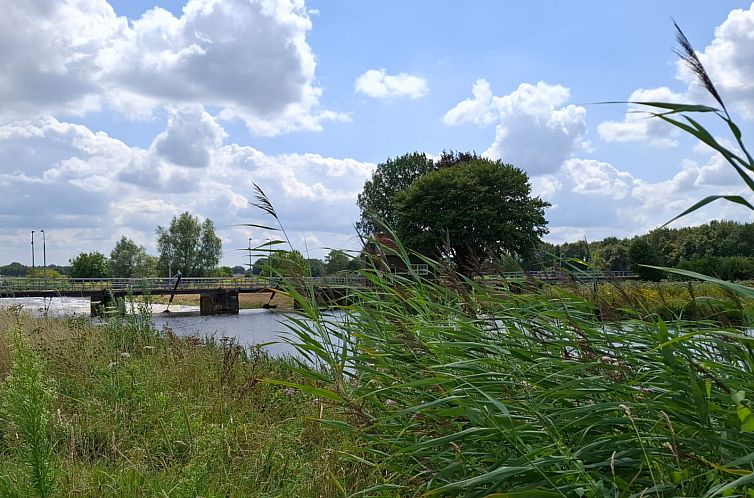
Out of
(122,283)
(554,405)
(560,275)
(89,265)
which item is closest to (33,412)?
(554,405)

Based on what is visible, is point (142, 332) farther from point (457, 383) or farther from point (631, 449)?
point (631, 449)

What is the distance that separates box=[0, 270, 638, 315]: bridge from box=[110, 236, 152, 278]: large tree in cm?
3513

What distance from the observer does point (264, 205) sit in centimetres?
377

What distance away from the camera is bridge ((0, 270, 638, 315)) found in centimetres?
358

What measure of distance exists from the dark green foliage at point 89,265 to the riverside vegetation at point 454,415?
3906 inches

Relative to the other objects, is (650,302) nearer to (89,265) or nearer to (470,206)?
(470,206)

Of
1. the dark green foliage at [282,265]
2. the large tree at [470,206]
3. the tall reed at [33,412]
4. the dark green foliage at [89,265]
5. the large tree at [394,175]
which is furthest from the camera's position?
the dark green foliage at [89,265]

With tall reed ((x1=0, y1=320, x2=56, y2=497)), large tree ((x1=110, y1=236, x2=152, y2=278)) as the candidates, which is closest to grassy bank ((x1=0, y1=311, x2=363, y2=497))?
tall reed ((x1=0, y1=320, x2=56, y2=497))

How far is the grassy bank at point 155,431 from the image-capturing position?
311cm

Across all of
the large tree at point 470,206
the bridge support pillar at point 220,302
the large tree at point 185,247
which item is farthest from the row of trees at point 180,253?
the large tree at point 470,206

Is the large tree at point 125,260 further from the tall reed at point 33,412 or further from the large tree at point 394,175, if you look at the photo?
the tall reed at point 33,412

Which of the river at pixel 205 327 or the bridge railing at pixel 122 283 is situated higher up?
the bridge railing at pixel 122 283

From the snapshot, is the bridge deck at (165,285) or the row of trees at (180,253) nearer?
the bridge deck at (165,285)

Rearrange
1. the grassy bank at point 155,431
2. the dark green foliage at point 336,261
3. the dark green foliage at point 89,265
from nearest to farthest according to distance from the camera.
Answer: the grassy bank at point 155,431
the dark green foliage at point 336,261
the dark green foliage at point 89,265
